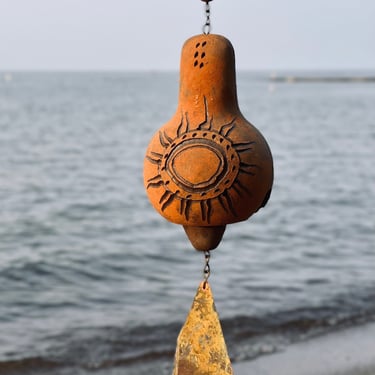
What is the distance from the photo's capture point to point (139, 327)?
26.8 feet

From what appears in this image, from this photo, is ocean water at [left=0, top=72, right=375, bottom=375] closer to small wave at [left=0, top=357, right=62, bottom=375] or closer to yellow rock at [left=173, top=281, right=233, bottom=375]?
small wave at [left=0, top=357, right=62, bottom=375]

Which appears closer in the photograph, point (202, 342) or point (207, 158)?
point (207, 158)

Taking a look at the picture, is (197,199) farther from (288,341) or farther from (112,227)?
(112,227)

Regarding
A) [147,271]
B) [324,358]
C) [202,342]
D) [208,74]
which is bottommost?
[202,342]

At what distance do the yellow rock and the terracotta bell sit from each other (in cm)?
28

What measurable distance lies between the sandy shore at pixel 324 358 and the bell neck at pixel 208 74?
14.4ft

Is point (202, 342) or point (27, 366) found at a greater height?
point (27, 366)

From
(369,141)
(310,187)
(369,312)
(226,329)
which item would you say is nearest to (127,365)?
(226,329)

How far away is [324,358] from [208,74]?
190 inches

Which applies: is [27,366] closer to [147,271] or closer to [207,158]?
[147,271]

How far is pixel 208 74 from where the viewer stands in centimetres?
295

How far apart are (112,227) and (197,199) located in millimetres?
10443

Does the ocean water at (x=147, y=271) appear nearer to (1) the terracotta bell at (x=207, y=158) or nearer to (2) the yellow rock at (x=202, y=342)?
(2) the yellow rock at (x=202, y=342)

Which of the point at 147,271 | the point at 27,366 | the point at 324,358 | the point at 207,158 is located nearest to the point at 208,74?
the point at 207,158
